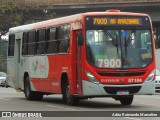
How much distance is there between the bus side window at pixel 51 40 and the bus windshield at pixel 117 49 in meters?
2.74

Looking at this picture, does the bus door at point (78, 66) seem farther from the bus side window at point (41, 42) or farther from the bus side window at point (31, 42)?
the bus side window at point (31, 42)

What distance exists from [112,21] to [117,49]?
1019mm

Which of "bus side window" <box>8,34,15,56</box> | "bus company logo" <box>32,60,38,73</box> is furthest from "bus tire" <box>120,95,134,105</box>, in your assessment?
"bus side window" <box>8,34,15,56</box>

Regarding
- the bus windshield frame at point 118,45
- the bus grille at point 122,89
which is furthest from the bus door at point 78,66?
the bus grille at point 122,89

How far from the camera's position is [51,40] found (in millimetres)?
21391

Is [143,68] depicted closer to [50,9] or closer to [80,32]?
[80,32]

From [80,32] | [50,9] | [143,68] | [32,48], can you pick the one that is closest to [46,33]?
[32,48]

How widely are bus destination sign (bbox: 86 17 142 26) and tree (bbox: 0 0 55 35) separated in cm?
4173

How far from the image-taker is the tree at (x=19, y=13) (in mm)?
61938

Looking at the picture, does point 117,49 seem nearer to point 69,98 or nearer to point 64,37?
point 64,37

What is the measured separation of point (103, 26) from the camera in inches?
742

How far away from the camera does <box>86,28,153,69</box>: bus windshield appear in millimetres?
18484

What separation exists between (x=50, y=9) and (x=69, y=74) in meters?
41.0

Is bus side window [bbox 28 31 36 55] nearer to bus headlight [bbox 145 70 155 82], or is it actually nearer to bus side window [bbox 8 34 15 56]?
bus side window [bbox 8 34 15 56]
